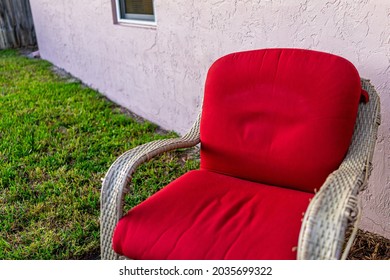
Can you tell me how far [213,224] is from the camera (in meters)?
1.47

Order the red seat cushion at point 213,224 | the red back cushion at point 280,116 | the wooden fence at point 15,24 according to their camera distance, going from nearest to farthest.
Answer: the red seat cushion at point 213,224 → the red back cushion at point 280,116 → the wooden fence at point 15,24

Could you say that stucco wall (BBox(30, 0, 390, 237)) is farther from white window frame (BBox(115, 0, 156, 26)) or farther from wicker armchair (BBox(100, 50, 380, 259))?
wicker armchair (BBox(100, 50, 380, 259))

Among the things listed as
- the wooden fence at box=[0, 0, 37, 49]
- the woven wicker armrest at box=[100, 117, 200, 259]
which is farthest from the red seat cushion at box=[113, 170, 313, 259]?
the wooden fence at box=[0, 0, 37, 49]

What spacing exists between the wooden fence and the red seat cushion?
23.6ft

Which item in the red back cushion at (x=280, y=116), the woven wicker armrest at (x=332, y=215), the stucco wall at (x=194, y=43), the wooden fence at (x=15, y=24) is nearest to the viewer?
the woven wicker armrest at (x=332, y=215)

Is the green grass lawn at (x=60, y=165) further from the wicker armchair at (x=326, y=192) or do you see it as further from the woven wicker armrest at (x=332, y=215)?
the woven wicker armrest at (x=332, y=215)

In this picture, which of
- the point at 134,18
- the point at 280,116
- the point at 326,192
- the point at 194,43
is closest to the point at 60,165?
the point at 194,43

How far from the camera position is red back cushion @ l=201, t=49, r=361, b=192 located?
1680 mm

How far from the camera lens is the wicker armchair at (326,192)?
1.18 m

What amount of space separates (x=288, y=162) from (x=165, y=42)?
78.2 inches

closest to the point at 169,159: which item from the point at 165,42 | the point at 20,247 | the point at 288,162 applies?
the point at 165,42

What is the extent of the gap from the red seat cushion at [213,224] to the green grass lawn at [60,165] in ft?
2.54

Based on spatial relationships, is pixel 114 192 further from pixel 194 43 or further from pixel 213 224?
pixel 194 43

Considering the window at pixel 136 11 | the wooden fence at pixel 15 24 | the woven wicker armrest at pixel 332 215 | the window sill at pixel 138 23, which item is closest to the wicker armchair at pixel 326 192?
the woven wicker armrest at pixel 332 215
